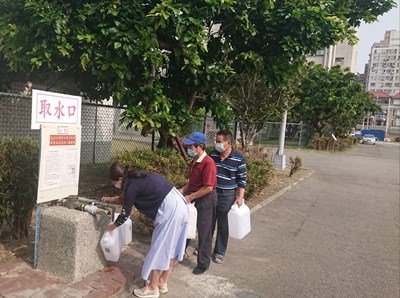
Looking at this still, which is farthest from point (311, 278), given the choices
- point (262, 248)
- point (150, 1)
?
point (150, 1)

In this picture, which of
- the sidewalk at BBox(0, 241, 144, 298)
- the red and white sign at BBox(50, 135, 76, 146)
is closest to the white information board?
the red and white sign at BBox(50, 135, 76, 146)

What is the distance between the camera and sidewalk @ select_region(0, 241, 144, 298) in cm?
329

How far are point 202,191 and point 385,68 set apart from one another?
138m

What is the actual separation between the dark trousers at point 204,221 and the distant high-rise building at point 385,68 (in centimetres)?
13285

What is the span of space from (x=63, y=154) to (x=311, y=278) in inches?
126

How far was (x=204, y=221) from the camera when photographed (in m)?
4.09

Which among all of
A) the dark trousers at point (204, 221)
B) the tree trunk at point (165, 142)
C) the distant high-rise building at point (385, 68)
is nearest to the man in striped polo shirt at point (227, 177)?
the dark trousers at point (204, 221)

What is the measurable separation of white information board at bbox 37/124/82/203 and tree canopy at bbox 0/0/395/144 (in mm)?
1937

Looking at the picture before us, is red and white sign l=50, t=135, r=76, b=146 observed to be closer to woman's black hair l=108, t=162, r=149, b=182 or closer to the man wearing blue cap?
woman's black hair l=108, t=162, r=149, b=182

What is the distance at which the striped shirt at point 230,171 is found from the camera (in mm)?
4391

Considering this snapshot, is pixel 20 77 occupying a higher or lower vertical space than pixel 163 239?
higher

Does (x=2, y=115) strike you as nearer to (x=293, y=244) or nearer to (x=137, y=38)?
(x=137, y=38)

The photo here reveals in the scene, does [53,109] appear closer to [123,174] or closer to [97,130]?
[123,174]

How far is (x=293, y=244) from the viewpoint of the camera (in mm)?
5578
